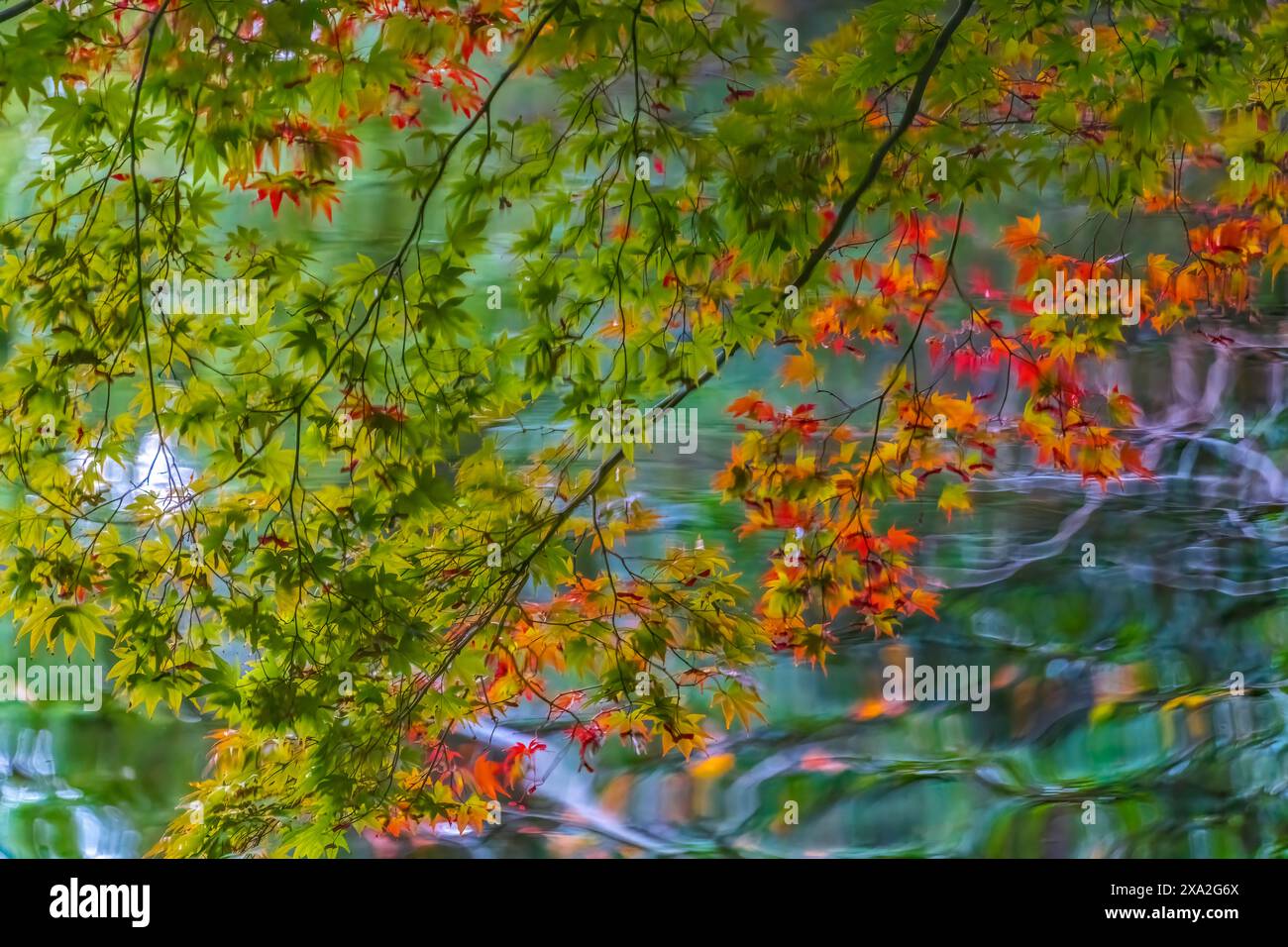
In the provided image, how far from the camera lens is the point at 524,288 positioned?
2090 mm

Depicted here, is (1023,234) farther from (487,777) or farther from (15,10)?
(15,10)

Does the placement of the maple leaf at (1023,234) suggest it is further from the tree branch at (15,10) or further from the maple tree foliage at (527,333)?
the tree branch at (15,10)

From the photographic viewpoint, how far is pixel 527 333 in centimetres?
207

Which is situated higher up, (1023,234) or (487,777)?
(1023,234)

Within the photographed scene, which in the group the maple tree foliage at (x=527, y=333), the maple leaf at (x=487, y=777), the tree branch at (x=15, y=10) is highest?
the tree branch at (x=15, y=10)

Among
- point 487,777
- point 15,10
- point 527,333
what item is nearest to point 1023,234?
point 527,333

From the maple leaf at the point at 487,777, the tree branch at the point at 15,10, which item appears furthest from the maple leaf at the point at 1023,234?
the tree branch at the point at 15,10

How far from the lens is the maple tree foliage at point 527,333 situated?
2.04m

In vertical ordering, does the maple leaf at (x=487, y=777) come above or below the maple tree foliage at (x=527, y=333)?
below

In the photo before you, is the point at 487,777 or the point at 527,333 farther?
the point at 487,777

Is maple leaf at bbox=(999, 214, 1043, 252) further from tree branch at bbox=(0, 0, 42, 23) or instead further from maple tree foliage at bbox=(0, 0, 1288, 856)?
tree branch at bbox=(0, 0, 42, 23)

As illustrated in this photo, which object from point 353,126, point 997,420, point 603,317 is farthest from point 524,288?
point 997,420

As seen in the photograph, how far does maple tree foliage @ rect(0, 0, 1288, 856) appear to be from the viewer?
6.70 feet

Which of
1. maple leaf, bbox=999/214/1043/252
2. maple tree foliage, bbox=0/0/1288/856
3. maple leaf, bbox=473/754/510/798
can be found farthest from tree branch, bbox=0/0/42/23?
maple leaf, bbox=999/214/1043/252
